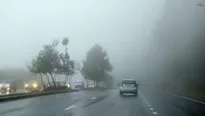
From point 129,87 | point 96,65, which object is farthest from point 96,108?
point 96,65

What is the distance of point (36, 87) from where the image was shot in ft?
197

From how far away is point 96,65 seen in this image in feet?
342

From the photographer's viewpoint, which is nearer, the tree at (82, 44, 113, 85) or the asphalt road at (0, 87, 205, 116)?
the asphalt road at (0, 87, 205, 116)

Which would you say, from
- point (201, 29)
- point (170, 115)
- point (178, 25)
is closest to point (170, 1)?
Answer: point (178, 25)

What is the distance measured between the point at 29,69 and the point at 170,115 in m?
45.6

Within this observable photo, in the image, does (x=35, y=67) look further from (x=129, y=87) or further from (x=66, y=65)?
(x=129, y=87)

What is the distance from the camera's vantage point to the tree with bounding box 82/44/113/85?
10390 cm

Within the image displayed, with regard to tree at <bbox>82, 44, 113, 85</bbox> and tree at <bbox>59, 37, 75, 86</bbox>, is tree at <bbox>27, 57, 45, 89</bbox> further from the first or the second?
tree at <bbox>82, 44, 113, 85</bbox>

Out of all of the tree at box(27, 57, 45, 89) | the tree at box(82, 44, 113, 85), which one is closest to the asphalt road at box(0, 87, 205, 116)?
the tree at box(27, 57, 45, 89)

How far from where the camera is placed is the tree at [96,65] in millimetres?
103900

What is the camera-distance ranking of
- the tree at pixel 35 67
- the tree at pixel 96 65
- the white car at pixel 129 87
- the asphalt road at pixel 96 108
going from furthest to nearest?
the tree at pixel 96 65, the tree at pixel 35 67, the white car at pixel 129 87, the asphalt road at pixel 96 108

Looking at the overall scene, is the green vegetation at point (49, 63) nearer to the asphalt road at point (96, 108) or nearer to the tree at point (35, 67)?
the tree at point (35, 67)

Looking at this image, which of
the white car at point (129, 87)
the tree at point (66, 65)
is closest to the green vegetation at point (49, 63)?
the tree at point (66, 65)

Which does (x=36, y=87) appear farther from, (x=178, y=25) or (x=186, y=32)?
(x=178, y=25)
